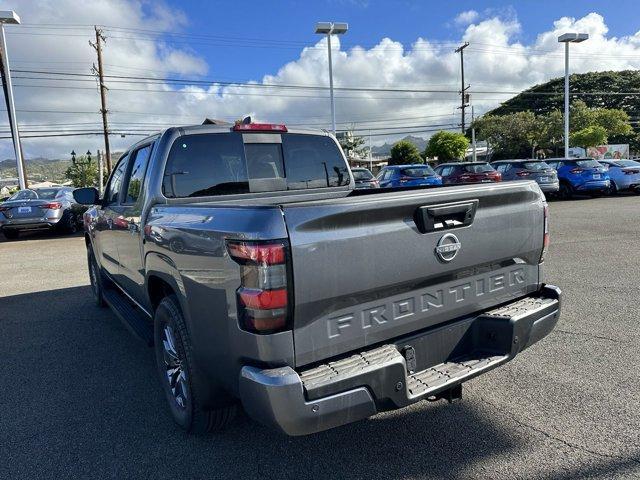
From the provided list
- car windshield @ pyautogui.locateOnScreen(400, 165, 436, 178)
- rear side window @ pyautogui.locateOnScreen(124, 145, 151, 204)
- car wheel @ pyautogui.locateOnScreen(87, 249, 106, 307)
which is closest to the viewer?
rear side window @ pyautogui.locateOnScreen(124, 145, 151, 204)

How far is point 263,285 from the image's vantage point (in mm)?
2080

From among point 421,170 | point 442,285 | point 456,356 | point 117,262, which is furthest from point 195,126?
point 421,170

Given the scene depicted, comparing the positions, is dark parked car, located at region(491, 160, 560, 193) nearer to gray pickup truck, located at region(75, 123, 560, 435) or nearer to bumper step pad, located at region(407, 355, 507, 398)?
gray pickup truck, located at region(75, 123, 560, 435)

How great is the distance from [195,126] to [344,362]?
2.32 meters

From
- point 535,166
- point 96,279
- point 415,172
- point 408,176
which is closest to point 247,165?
point 96,279

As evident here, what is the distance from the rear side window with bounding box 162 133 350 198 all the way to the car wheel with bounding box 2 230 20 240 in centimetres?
1309

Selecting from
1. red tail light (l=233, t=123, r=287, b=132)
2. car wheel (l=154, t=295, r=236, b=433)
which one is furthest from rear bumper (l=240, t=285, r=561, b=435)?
red tail light (l=233, t=123, r=287, b=132)

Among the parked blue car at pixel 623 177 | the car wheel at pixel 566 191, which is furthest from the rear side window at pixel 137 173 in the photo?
the parked blue car at pixel 623 177

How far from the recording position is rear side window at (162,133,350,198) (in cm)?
354

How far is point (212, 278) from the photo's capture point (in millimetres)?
2342

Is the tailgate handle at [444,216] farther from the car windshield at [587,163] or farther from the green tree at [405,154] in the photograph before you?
the green tree at [405,154]

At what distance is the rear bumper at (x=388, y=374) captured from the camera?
2066mm

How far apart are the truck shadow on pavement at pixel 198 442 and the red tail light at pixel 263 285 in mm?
1019

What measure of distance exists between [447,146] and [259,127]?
149 ft
